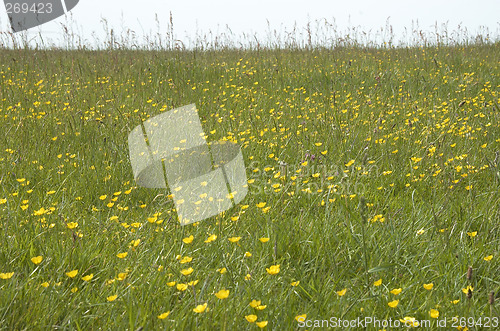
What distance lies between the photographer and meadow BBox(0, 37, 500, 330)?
148 cm

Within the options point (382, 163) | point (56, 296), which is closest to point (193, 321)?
point (56, 296)

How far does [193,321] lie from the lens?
1410 millimetres

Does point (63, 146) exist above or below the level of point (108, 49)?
below

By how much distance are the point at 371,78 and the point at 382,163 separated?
10.8ft

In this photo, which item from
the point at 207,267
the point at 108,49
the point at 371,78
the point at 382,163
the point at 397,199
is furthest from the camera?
the point at 108,49

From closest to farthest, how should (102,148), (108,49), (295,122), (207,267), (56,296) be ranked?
(56,296)
(207,267)
(102,148)
(295,122)
(108,49)

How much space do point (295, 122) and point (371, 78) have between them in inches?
95.0

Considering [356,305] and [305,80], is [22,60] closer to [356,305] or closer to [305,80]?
[305,80]

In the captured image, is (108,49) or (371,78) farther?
(108,49)

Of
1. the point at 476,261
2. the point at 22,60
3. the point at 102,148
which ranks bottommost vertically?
the point at 476,261

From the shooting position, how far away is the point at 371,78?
5.84m

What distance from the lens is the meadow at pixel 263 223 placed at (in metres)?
1.48

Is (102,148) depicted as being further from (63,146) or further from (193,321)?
(193,321)

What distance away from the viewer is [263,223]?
84.6 inches
